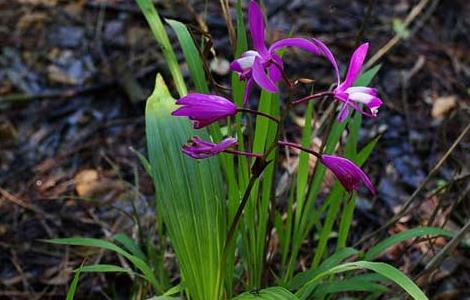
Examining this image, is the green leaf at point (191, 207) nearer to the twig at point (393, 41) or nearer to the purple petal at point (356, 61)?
the purple petal at point (356, 61)

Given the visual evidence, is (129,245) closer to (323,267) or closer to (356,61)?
(323,267)

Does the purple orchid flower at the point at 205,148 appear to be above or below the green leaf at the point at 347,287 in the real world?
above

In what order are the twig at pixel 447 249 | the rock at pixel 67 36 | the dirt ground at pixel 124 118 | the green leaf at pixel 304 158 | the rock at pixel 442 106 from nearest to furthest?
the twig at pixel 447 249, the green leaf at pixel 304 158, the dirt ground at pixel 124 118, the rock at pixel 442 106, the rock at pixel 67 36

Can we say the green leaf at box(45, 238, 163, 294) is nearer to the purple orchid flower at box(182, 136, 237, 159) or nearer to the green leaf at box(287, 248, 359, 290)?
the green leaf at box(287, 248, 359, 290)

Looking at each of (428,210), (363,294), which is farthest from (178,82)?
(428,210)

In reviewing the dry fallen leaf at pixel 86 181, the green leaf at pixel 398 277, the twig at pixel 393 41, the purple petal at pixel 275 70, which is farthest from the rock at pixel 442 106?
the purple petal at pixel 275 70

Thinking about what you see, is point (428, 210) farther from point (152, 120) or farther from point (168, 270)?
point (152, 120)

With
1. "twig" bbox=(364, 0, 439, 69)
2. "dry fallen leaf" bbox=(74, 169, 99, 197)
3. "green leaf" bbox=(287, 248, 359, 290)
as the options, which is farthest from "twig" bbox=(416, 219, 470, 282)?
"dry fallen leaf" bbox=(74, 169, 99, 197)
